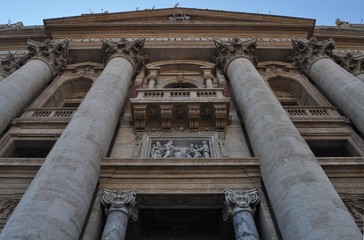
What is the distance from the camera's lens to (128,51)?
17250 millimetres

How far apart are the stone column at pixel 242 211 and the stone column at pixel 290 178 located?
0.57 meters

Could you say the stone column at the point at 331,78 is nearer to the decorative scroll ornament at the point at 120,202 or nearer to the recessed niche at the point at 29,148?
the decorative scroll ornament at the point at 120,202

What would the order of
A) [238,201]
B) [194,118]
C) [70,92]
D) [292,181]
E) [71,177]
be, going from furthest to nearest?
[70,92], [194,118], [238,201], [71,177], [292,181]

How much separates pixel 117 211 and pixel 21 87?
8.13 meters

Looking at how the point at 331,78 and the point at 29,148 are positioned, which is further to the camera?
the point at 331,78

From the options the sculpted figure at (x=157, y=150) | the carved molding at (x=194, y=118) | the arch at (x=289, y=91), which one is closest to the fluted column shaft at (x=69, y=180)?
the sculpted figure at (x=157, y=150)

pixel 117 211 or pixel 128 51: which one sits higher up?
pixel 128 51

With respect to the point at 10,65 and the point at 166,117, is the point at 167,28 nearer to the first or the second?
the point at 10,65

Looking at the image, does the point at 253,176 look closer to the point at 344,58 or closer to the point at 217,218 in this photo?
the point at 217,218

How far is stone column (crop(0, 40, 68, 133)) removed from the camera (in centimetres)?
1300

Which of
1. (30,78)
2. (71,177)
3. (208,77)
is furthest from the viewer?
(208,77)

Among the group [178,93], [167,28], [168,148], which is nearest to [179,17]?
[167,28]

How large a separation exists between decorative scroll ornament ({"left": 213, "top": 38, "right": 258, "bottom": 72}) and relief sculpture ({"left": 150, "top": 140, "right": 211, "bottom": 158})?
20.0 ft

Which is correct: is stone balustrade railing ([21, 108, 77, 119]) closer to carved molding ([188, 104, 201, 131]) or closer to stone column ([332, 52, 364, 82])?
carved molding ([188, 104, 201, 131])
